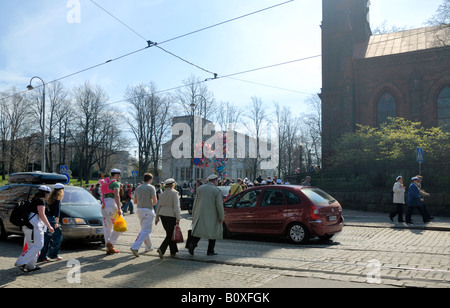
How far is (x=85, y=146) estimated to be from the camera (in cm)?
5447

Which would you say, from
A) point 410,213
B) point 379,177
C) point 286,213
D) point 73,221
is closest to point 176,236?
point 73,221

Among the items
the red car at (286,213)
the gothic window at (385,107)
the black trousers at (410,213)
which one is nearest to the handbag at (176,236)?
the red car at (286,213)

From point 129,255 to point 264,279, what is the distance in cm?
363

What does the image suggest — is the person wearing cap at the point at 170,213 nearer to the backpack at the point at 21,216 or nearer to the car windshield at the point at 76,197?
the backpack at the point at 21,216

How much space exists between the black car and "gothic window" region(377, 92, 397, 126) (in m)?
31.2

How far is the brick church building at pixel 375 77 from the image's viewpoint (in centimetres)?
3312

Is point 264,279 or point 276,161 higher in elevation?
point 276,161

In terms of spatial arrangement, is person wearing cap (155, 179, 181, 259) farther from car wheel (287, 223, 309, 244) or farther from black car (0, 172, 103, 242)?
car wheel (287, 223, 309, 244)

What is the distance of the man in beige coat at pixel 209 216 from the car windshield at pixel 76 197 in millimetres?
4033
